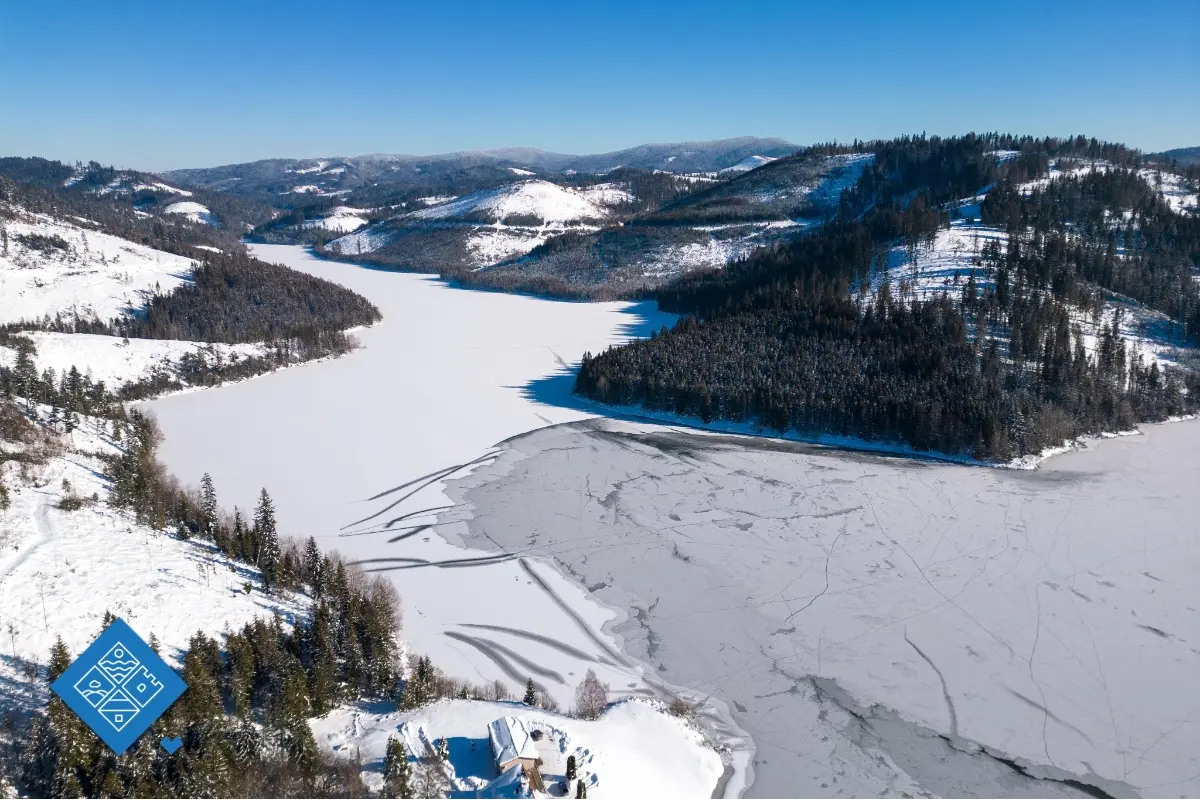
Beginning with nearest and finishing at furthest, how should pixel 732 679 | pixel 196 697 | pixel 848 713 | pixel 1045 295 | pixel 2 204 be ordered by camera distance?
1. pixel 196 697
2. pixel 848 713
3. pixel 732 679
4. pixel 1045 295
5. pixel 2 204

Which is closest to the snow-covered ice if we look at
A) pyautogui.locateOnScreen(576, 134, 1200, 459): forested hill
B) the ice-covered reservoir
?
the ice-covered reservoir

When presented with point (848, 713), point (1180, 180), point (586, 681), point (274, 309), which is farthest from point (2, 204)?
point (1180, 180)

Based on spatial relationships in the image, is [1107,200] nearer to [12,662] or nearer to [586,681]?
[586,681]

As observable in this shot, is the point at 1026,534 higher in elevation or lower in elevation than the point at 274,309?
lower

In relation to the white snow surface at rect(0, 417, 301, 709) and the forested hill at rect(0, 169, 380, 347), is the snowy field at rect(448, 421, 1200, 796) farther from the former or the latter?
the forested hill at rect(0, 169, 380, 347)

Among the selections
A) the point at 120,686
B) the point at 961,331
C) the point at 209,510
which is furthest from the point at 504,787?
the point at 961,331
